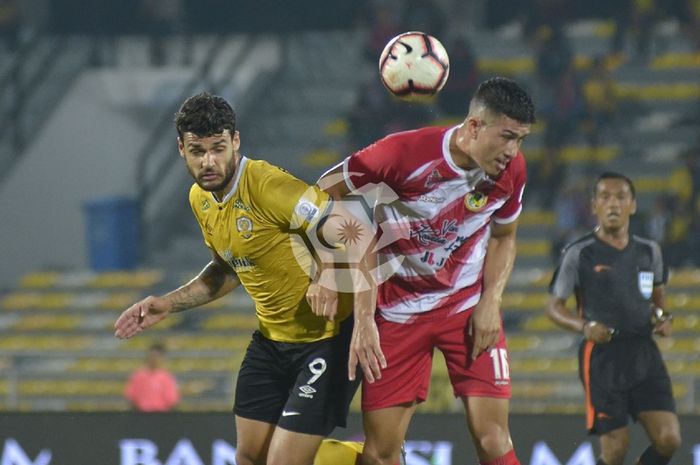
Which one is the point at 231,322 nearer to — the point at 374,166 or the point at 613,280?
the point at 613,280

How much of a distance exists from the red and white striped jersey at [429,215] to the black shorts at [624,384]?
2065mm

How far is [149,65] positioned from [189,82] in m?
0.98

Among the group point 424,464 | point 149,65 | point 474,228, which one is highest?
point 149,65

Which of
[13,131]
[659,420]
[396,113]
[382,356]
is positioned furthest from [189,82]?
[382,356]

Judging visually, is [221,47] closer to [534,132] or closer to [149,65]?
[149,65]

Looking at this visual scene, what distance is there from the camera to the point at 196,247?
17.7 metres

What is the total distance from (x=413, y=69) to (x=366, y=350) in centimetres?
156

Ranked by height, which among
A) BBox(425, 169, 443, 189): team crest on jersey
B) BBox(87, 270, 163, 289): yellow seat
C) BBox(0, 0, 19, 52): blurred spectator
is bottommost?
BBox(425, 169, 443, 189): team crest on jersey

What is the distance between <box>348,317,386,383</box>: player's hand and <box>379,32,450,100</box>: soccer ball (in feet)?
4.45

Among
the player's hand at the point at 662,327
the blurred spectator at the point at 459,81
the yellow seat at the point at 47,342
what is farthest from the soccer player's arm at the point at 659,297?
the yellow seat at the point at 47,342

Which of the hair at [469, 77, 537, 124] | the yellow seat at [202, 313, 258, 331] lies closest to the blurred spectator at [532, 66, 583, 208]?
the yellow seat at [202, 313, 258, 331]

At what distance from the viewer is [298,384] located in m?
6.44

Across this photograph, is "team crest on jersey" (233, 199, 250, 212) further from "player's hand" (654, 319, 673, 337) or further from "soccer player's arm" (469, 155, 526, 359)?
"player's hand" (654, 319, 673, 337)

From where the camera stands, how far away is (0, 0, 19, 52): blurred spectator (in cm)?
1964
